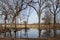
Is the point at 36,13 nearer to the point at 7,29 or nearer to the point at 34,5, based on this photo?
the point at 34,5

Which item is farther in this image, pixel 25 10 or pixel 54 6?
pixel 54 6

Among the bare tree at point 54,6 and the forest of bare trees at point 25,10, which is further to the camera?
the bare tree at point 54,6

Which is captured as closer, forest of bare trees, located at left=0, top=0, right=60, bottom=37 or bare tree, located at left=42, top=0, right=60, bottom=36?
forest of bare trees, located at left=0, top=0, right=60, bottom=37

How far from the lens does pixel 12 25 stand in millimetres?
11781

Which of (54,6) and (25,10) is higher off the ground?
(54,6)

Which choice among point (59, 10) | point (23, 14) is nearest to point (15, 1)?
point (23, 14)

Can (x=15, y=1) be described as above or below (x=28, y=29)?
above

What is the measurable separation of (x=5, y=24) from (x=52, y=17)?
164 inches

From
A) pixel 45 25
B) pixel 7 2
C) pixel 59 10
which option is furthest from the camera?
pixel 59 10

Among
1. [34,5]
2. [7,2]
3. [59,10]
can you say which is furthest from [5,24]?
[59,10]

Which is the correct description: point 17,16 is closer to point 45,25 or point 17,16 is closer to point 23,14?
point 23,14

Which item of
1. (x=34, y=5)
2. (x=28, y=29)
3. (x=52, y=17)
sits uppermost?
(x=34, y=5)

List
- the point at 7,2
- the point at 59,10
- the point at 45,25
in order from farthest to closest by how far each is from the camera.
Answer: the point at 59,10, the point at 45,25, the point at 7,2

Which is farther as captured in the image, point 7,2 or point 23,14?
point 23,14
